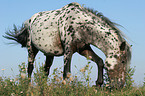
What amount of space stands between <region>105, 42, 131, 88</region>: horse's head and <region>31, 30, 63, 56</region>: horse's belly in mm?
1940

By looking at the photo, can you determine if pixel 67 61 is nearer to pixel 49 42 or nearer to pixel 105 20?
pixel 49 42

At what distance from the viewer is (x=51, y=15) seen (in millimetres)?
7797

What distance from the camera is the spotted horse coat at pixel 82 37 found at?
593 centimetres

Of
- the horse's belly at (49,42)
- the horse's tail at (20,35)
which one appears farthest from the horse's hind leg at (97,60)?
the horse's tail at (20,35)

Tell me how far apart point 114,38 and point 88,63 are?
89.8 inches

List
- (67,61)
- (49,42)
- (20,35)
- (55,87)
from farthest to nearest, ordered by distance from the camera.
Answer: (20,35)
(49,42)
(67,61)
(55,87)

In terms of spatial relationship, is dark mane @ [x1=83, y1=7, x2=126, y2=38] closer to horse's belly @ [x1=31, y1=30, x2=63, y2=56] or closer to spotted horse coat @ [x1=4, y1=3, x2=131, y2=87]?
spotted horse coat @ [x1=4, y1=3, x2=131, y2=87]

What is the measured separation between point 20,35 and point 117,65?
5288 mm

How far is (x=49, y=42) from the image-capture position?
23.9ft

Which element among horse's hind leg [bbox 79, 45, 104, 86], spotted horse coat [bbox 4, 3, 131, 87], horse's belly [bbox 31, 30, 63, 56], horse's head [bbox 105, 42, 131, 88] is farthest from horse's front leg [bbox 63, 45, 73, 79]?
horse's head [bbox 105, 42, 131, 88]

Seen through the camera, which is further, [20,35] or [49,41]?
[20,35]

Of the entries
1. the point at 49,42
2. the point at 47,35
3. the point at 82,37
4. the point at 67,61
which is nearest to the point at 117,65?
the point at 82,37

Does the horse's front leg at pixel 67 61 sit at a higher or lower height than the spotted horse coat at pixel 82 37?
lower

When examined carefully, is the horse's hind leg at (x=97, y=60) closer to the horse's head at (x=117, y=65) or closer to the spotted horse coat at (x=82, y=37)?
the spotted horse coat at (x=82, y=37)
